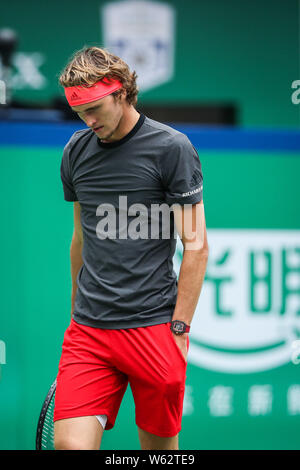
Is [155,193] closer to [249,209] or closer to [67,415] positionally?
[67,415]

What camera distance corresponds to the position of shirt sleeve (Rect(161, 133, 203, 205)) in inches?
98.0

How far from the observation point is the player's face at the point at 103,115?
2.46 meters

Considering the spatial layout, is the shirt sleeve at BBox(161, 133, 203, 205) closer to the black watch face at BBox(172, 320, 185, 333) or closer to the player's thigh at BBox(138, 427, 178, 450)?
the black watch face at BBox(172, 320, 185, 333)

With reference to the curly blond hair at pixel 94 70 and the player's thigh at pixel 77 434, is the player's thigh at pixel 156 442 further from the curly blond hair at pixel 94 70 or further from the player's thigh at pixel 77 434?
the curly blond hair at pixel 94 70

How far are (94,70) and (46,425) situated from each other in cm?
135

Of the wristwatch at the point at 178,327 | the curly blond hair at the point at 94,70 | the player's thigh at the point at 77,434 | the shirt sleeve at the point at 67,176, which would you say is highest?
the curly blond hair at the point at 94,70

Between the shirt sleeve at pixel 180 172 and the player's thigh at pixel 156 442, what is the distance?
0.89 metres

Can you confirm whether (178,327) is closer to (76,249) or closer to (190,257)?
(190,257)

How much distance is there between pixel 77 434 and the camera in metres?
2.50

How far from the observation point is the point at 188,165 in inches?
98.5

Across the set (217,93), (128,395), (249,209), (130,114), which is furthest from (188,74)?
(130,114)

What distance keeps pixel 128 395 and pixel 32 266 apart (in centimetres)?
81

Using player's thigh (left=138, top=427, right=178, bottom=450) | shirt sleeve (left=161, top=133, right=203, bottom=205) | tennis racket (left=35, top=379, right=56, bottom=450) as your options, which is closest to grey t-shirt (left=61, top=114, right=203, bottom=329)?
shirt sleeve (left=161, top=133, right=203, bottom=205)

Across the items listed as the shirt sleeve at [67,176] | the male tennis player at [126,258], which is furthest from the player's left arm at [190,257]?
the shirt sleeve at [67,176]
